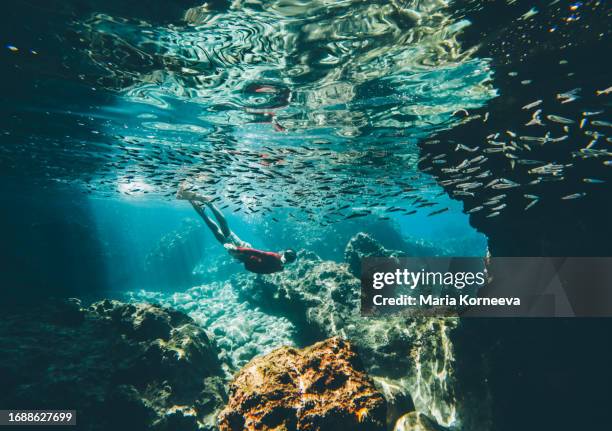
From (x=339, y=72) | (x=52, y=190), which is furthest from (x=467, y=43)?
(x=52, y=190)

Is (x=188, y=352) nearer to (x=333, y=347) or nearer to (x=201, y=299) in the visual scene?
(x=333, y=347)

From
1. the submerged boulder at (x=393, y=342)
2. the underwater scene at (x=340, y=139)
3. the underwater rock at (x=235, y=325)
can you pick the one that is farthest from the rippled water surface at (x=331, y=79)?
the underwater rock at (x=235, y=325)

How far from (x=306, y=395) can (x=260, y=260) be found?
351 cm

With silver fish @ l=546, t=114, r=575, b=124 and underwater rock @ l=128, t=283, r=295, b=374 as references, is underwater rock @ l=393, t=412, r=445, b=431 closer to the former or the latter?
underwater rock @ l=128, t=283, r=295, b=374

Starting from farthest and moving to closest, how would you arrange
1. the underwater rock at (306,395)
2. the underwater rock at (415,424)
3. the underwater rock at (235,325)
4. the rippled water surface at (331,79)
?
the underwater rock at (235,325)
the rippled water surface at (331,79)
the underwater rock at (415,424)
the underwater rock at (306,395)

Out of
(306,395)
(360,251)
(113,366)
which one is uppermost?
(360,251)

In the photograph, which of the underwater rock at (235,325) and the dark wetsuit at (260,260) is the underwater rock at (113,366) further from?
the dark wetsuit at (260,260)

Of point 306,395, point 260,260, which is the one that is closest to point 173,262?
point 260,260

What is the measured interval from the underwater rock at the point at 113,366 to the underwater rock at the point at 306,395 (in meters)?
3.60

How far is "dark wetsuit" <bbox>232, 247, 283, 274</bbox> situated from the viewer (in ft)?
23.3

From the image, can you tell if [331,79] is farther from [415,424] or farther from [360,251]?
[360,251]

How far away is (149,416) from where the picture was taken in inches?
256

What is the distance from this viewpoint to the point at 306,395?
427 cm

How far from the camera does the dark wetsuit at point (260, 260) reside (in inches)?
280
